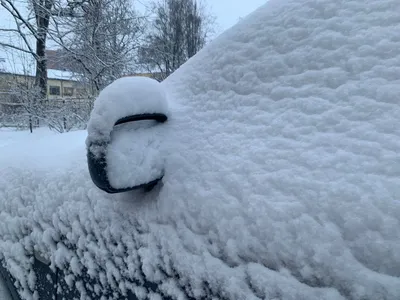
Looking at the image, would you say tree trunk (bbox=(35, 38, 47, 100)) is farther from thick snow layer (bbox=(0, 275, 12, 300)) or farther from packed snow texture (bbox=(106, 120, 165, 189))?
packed snow texture (bbox=(106, 120, 165, 189))

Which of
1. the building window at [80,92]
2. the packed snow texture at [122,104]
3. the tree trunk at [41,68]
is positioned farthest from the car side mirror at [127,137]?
the tree trunk at [41,68]

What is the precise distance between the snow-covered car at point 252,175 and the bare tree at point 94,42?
11.4 meters

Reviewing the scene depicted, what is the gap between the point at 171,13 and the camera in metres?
19.3

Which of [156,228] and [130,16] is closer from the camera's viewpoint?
[156,228]

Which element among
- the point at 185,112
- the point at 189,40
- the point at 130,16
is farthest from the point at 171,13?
the point at 185,112

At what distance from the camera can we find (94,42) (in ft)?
40.8

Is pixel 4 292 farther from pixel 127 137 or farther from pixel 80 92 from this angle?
pixel 80 92

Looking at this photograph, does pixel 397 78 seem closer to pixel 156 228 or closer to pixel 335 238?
pixel 335 238

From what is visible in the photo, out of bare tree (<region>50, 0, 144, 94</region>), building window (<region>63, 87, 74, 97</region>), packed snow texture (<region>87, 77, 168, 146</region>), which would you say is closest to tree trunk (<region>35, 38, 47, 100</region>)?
bare tree (<region>50, 0, 144, 94</region>)

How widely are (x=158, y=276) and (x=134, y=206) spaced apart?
0.26 m

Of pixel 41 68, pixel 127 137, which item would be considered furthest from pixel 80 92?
pixel 127 137

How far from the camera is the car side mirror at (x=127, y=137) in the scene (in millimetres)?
1139

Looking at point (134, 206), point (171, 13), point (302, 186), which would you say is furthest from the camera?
point (171, 13)

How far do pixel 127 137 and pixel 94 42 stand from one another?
1227 cm
